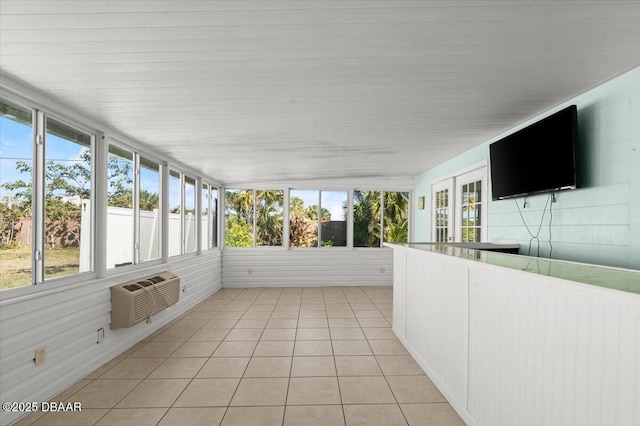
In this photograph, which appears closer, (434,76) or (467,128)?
(434,76)

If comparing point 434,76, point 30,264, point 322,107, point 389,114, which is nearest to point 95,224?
point 30,264

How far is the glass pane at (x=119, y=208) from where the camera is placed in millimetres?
3752

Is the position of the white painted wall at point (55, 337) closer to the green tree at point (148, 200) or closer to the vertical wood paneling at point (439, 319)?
the green tree at point (148, 200)

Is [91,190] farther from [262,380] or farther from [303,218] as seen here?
[303,218]

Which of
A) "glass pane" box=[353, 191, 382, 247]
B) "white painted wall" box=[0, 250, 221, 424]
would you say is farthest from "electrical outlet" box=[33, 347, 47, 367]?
"glass pane" box=[353, 191, 382, 247]

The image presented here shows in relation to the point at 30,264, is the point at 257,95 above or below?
above

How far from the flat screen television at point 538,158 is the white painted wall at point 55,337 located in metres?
4.32

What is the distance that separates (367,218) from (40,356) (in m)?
6.54

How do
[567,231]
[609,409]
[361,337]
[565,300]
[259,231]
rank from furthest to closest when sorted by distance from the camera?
1. [259,231]
2. [361,337]
3. [567,231]
4. [565,300]
5. [609,409]

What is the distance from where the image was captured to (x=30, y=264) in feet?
8.84

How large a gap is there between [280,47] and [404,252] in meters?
2.70

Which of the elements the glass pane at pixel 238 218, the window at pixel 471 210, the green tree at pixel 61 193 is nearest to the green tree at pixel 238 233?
the glass pane at pixel 238 218

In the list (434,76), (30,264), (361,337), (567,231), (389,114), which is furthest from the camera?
(361,337)

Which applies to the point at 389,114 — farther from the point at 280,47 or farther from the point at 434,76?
the point at 280,47
